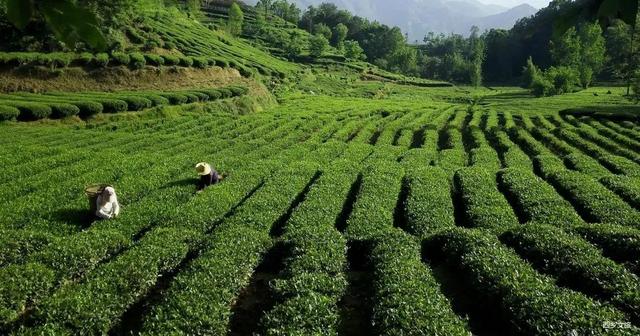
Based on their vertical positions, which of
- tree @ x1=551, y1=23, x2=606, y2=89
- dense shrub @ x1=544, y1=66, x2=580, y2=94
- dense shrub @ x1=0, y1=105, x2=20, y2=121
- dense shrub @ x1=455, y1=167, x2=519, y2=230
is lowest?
dense shrub @ x1=455, y1=167, x2=519, y2=230

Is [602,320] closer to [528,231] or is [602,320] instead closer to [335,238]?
[528,231]

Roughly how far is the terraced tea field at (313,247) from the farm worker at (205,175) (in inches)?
25.0

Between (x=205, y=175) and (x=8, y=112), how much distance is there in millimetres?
19639

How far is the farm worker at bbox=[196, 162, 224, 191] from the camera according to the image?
18438 mm

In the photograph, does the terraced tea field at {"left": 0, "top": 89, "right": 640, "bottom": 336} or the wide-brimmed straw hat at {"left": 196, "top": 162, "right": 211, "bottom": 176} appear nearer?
the terraced tea field at {"left": 0, "top": 89, "right": 640, "bottom": 336}

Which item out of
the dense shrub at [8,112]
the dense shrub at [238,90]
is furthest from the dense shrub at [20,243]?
the dense shrub at [238,90]

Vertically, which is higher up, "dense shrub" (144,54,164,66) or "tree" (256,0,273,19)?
"tree" (256,0,273,19)

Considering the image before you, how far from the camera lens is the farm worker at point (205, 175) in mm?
18438

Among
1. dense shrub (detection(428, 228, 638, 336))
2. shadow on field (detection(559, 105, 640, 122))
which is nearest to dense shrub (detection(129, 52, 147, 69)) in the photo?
dense shrub (detection(428, 228, 638, 336))

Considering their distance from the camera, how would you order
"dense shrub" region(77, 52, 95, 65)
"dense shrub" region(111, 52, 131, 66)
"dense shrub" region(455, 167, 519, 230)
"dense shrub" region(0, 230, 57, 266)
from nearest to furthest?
"dense shrub" region(0, 230, 57, 266), "dense shrub" region(455, 167, 519, 230), "dense shrub" region(77, 52, 95, 65), "dense shrub" region(111, 52, 131, 66)

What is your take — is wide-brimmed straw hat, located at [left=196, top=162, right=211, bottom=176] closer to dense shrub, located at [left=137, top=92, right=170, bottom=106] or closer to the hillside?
the hillside

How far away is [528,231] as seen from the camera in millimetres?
13266

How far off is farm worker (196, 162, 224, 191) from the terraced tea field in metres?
0.64

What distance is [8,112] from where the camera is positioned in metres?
29.4
